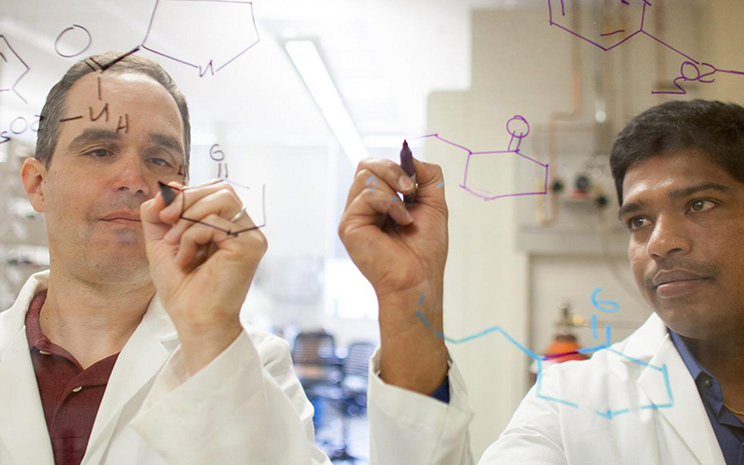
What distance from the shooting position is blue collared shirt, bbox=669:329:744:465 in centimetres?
69

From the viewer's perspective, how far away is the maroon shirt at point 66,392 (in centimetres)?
73

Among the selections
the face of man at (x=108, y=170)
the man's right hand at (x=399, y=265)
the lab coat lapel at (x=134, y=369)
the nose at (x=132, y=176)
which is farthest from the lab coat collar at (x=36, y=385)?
the man's right hand at (x=399, y=265)

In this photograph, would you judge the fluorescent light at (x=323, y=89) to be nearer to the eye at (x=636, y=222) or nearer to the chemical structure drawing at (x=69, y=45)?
the chemical structure drawing at (x=69, y=45)

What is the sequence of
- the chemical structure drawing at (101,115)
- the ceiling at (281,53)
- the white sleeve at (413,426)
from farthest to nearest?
1. the ceiling at (281,53)
2. the chemical structure drawing at (101,115)
3. the white sleeve at (413,426)

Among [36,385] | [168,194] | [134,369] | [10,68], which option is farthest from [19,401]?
[10,68]

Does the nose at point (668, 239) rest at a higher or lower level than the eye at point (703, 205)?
lower

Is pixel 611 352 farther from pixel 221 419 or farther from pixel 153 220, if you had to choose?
pixel 153 220

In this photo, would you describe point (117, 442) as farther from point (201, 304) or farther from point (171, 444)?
point (201, 304)

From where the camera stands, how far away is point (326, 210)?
570cm

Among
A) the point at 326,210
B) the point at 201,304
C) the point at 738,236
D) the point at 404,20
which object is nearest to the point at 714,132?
the point at 738,236

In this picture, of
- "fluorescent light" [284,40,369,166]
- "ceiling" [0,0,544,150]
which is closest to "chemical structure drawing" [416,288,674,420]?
"ceiling" [0,0,544,150]

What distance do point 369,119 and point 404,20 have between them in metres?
0.55

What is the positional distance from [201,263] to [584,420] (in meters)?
0.56

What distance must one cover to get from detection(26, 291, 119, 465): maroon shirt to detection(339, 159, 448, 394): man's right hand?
0.42 m
